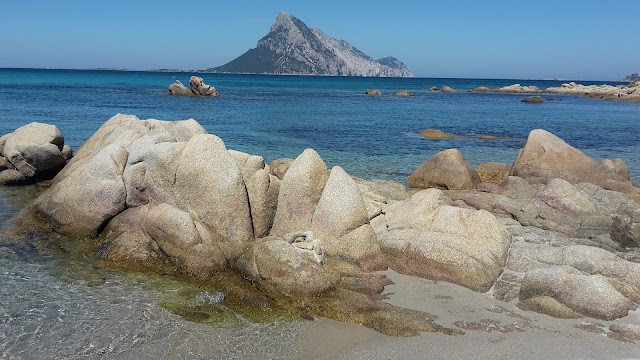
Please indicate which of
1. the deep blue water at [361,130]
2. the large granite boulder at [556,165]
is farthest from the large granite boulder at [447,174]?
the large granite boulder at [556,165]

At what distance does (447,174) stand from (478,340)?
1294cm

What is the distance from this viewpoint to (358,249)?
12.9 meters

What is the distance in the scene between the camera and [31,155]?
19.7 m

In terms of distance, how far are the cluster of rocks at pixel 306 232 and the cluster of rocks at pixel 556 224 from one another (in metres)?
0.04

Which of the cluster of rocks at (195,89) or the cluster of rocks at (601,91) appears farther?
the cluster of rocks at (601,91)

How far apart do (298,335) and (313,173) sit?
5190 mm

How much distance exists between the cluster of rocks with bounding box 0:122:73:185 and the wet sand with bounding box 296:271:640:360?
14546 mm

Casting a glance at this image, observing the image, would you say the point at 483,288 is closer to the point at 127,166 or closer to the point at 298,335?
the point at 298,335

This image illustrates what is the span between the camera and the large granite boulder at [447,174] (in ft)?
71.2

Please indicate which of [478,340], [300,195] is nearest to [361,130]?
[300,195]

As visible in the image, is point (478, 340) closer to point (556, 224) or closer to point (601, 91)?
point (556, 224)

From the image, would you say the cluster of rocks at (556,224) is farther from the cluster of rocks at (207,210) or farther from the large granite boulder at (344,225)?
the cluster of rocks at (207,210)

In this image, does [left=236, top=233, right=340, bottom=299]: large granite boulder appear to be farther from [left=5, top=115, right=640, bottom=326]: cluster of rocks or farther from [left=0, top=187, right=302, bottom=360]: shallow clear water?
[left=0, top=187, right=302, bottom=360]: shallow clear water

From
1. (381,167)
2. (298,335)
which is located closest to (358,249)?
(298,335)
